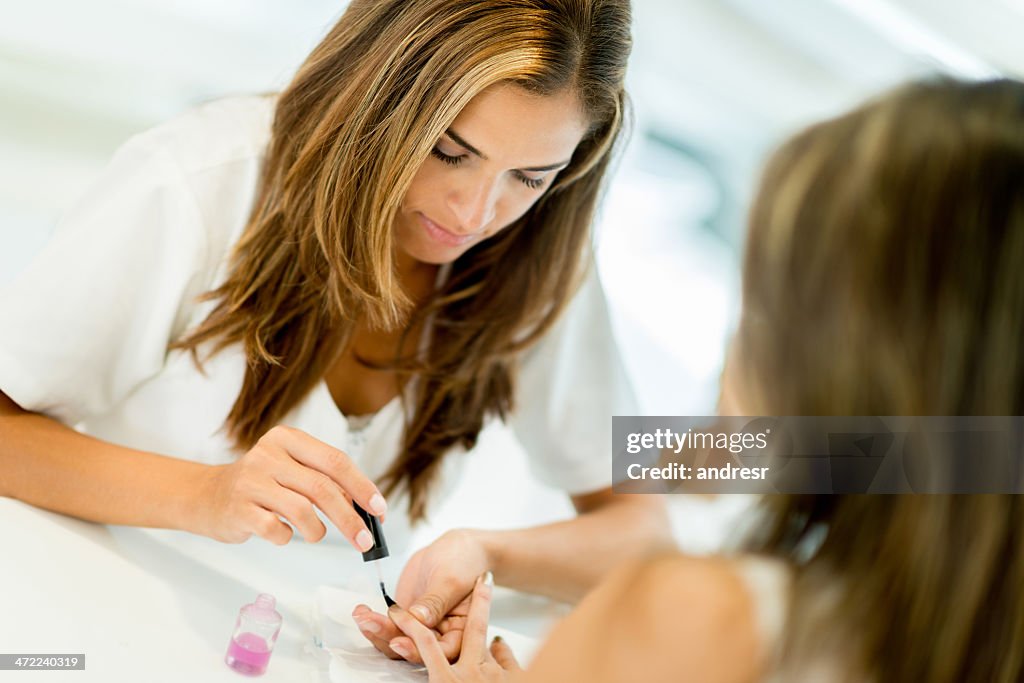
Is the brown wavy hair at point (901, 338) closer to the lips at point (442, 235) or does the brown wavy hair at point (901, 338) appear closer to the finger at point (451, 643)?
the finger at point (451, 643)

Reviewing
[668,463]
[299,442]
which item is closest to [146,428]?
[299,442]

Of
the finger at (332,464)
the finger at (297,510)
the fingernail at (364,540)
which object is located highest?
Answer: the finger at (332,464)

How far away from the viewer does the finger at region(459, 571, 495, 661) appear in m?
0.91

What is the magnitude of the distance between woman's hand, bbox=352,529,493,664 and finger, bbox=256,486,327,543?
0.10 metres

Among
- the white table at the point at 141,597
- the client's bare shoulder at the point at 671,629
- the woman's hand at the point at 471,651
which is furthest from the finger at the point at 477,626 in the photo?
the client's bare shoulder at the point at 671,629

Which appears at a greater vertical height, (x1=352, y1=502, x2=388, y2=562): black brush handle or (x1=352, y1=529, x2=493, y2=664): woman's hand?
(x1=352, y1=502, x2=388, y2=562): black brush handle

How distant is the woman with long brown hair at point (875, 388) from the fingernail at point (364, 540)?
30cm

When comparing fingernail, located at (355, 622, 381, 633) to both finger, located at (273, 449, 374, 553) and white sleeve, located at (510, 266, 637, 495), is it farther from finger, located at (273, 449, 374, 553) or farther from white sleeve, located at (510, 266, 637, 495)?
white sleeve, located at (510, 266, 637, 495)

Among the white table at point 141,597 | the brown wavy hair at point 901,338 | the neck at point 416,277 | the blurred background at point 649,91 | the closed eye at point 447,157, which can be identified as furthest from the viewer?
the blurred background at point 649,91

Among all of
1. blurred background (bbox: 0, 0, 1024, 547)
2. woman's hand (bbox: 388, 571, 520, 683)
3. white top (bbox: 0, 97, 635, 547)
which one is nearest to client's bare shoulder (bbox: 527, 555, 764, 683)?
woman's hand (bbox: 388, 571, 520, 683)

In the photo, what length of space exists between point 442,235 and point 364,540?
0.35m

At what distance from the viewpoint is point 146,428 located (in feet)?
3.88

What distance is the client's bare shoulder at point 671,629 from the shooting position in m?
0.59

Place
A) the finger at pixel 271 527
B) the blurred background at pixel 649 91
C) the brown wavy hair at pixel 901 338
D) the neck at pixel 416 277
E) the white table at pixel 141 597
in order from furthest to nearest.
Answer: the blurred background at pixel 649 91
the neck at pixel 416 277
the finger at pixel 271 527
the white table at pixel 141 597
the brown wavy hair at pixel 901 338
